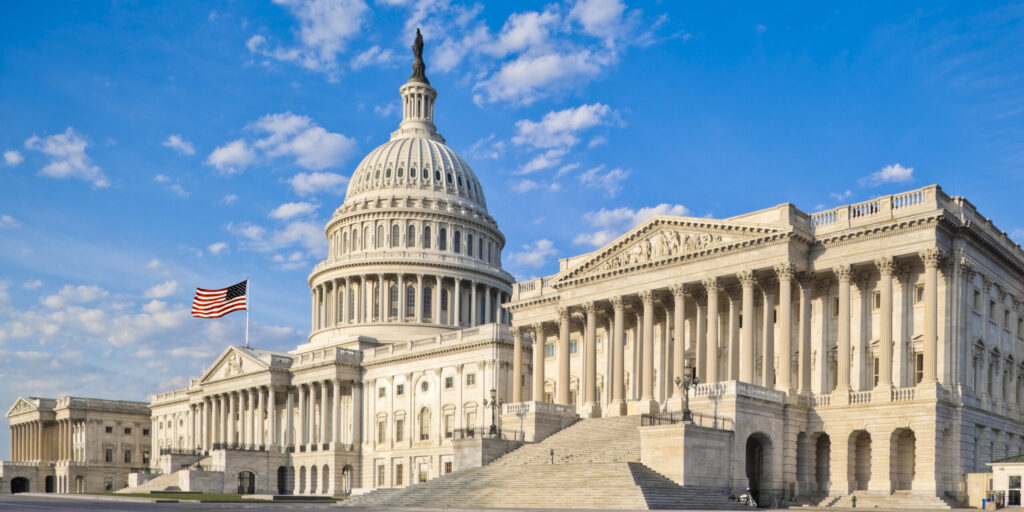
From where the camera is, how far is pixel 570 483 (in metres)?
54.2

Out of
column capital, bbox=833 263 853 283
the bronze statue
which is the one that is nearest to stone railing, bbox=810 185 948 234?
column capital, bbox=833 263 853 283

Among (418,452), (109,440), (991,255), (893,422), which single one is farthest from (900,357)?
(109,440)

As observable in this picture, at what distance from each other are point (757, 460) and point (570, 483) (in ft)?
48.0

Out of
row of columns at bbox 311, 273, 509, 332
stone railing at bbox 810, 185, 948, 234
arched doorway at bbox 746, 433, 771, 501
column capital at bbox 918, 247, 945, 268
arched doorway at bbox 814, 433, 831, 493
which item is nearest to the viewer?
column capital at bbox 918, 247, 945, 268

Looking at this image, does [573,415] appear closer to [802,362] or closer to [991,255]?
[802,362]

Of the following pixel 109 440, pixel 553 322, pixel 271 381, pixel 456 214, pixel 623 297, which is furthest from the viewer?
pixel 109 440

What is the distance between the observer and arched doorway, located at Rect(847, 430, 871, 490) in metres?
60.7

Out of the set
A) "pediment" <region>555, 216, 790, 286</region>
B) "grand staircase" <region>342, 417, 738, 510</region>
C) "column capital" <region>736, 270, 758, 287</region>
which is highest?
"pediment" <region>555, 216, 790, 286</region>

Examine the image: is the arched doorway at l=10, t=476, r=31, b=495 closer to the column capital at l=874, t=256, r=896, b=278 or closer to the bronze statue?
the bronze statue

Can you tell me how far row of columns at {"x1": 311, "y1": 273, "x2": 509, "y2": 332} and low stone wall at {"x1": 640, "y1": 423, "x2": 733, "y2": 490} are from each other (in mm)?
73843

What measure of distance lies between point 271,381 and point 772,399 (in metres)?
69.1

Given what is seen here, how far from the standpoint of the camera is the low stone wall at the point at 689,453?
178ft

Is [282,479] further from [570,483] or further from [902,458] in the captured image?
[902,458]

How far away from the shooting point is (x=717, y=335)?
68312 mm
